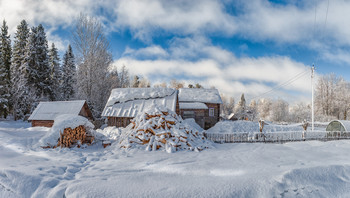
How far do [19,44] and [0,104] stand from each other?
11.4 meters

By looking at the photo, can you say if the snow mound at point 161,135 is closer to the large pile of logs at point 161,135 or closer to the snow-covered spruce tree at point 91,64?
the large pile of logs at point 161,135

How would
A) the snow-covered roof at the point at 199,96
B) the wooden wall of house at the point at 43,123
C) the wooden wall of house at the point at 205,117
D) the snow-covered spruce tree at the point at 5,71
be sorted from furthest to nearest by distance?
the snow-covered spruce tree at the point at 5,71 < the snow-covered roof at the point at 199,96 < the wooden wall of house at the point at 205,117 < the wooden wall of house at the point at 43,123

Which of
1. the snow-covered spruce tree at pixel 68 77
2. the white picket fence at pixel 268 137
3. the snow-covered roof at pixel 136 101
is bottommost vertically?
the white picket fence at pixel 268 137

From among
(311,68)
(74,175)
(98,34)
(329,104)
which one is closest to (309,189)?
(74,175)

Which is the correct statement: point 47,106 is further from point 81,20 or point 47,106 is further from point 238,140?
point 238,140

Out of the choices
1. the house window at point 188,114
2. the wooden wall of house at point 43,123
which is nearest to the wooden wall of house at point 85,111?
the wooden wall of house at point 43,123

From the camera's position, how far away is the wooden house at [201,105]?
22.4m

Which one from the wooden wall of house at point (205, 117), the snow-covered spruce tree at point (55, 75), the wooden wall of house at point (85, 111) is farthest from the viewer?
the snow-covered spruce tree at point (55, 75)

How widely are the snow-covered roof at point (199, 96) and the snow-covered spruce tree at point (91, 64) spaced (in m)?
12.4

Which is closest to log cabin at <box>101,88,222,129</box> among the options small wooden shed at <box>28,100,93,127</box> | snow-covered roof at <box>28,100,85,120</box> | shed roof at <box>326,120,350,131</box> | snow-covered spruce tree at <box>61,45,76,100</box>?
small wooden shed at <box>28,100,93,127</box>

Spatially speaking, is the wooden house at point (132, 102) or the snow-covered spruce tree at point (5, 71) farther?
the snow-covered spruce tree at point (5, 71)

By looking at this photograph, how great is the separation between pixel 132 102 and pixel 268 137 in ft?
40.0

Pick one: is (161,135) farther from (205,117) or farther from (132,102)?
(205,117)

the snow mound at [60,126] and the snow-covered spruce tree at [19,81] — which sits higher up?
the snow-covered spruce tree at [19,81]
